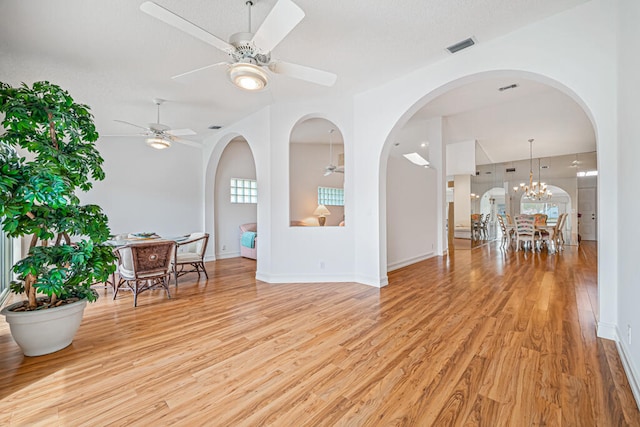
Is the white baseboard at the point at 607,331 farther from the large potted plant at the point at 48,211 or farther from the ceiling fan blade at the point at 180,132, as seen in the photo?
the ceiling fan blade at the point at 180,132

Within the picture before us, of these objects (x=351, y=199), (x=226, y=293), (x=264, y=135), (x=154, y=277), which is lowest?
(x=226, y=293)

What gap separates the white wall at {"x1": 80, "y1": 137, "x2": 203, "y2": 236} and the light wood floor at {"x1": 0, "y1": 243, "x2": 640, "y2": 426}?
9.54ft

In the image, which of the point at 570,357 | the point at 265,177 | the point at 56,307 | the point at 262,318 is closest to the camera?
the point at 570,357

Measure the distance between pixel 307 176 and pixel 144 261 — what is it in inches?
214

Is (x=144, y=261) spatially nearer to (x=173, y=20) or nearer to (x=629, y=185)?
(x=173, y=20)

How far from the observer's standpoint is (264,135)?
468 centimetres

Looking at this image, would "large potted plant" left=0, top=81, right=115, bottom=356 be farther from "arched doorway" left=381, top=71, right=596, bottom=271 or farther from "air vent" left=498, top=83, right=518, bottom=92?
"air vent" left=498, top=83, right=518, bottom=92

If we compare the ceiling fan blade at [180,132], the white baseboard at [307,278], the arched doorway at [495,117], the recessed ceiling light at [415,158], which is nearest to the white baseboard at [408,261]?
the arched doorway at [495,117]

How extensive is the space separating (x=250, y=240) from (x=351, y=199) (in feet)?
10.3

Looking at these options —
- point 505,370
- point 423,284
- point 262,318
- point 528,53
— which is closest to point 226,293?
point 262,318

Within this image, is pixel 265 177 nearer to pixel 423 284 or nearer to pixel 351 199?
pixel 351 199

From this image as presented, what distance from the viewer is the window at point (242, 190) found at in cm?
716

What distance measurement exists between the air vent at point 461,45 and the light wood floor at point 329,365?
2951 millimetres

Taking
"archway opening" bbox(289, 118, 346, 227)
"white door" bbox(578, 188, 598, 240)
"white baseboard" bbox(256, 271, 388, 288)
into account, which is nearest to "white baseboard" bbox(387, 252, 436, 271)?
"white baseboard" bbox(256, 271, 388, 288)
